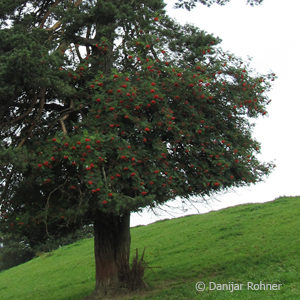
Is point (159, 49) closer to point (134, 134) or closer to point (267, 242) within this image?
point (134, 134)

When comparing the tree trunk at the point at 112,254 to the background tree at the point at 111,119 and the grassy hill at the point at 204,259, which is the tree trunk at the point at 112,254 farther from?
the grassy hill at the point at 204,259

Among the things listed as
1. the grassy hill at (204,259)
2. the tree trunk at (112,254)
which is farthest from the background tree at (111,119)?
the grassy hill at (204,259)

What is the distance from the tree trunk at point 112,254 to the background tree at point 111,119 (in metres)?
0.03

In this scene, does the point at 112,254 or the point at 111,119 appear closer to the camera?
the point at 111,119

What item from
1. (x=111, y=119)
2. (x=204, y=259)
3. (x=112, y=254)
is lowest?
(x=204, y=259)

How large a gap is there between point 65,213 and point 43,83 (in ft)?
10.6

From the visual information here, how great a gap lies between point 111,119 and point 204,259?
877cm

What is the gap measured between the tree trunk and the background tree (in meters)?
0.03

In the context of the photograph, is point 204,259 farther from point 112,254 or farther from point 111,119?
point 111,119

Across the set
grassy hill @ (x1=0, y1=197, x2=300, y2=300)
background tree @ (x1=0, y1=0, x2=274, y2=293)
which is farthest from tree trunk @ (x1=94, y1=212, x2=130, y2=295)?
grassy hill @ (x1=0, y1=197, x2=300, y2=300)

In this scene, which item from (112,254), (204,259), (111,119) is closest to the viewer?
(111,119)

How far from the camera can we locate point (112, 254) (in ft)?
43.9

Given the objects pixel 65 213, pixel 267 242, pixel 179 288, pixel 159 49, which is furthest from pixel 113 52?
pixel 267 242

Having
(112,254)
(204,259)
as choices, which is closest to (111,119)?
(112,254)
